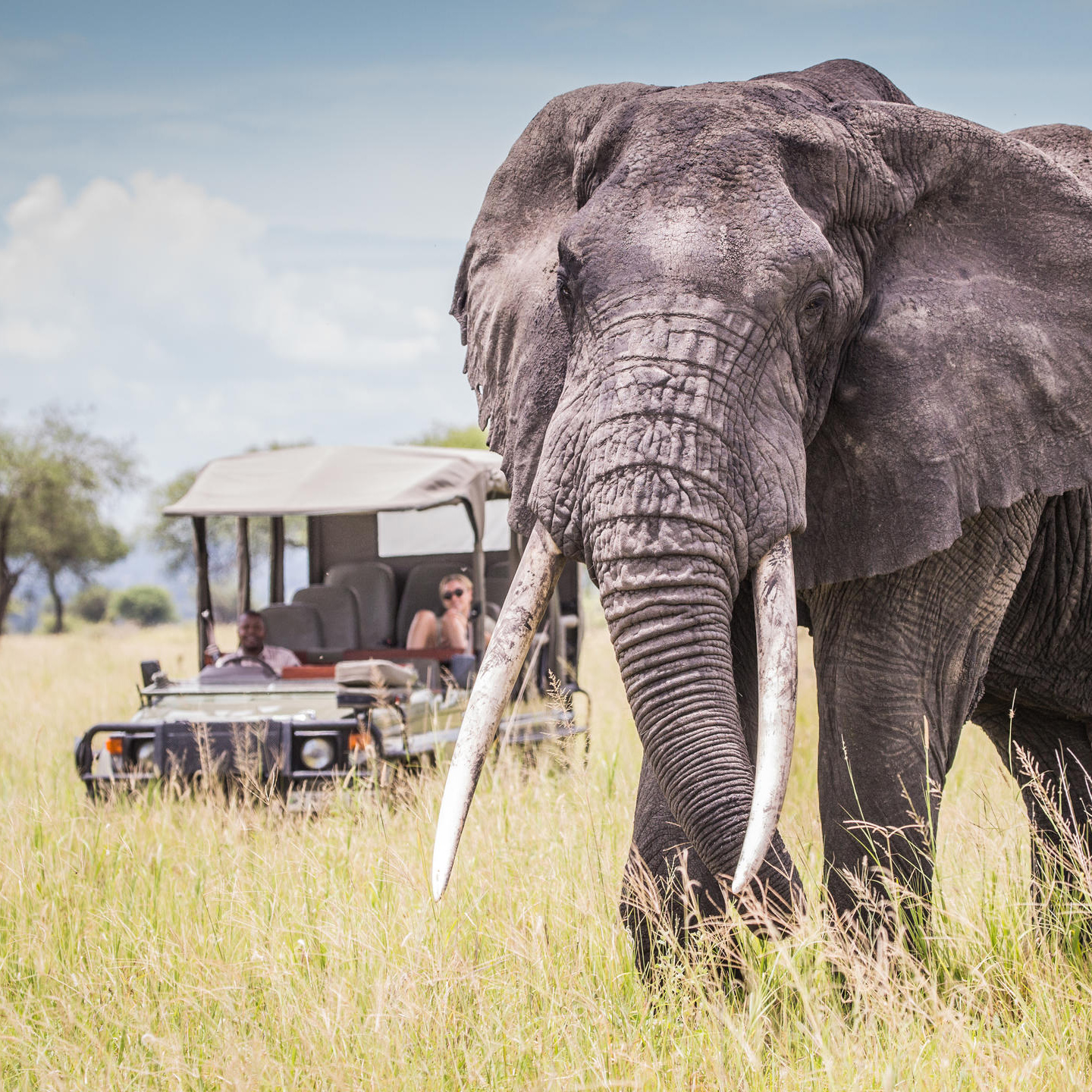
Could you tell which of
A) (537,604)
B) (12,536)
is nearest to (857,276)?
(537,604)

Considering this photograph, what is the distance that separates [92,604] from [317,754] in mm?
67329

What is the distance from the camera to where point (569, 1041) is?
2826 millimetres

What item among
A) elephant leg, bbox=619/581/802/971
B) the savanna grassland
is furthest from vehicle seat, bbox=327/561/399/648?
elephant leg, bbox=619/581/802/971

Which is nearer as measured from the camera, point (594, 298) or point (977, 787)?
point (594, 298)

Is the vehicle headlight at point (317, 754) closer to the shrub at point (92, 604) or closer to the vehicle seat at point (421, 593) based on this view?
the vehicle seat at point (421, 593)

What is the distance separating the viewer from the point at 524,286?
3.25 metres

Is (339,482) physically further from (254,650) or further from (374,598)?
(374,598)

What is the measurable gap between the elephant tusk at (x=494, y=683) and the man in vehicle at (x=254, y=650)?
481cm

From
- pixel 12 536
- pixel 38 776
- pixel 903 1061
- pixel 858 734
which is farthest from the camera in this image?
pixel 12 536

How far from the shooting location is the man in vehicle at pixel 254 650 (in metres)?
7.52

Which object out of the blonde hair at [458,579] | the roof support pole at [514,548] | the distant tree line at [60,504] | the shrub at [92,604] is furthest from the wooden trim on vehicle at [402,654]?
the shrub at [92,604]

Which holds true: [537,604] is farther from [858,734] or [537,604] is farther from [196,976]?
[196,976]

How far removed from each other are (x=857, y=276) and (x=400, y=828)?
323cm

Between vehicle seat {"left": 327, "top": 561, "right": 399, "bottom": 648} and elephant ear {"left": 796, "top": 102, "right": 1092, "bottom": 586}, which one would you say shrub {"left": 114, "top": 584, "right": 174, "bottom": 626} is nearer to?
vehicle seat {"left": 327, "top": 561, "right": 399, "bottom": 648}
